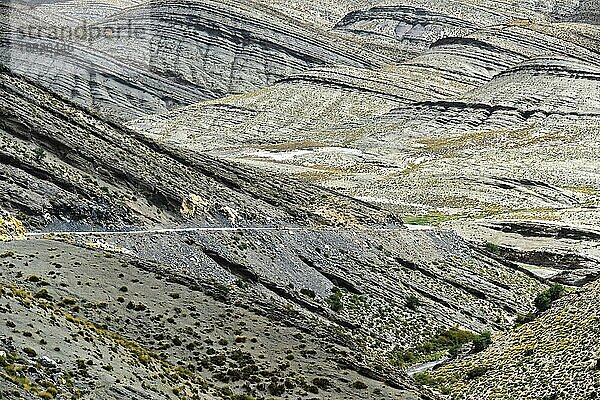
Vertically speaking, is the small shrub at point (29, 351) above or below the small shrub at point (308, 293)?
above

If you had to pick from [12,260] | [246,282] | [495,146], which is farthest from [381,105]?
[12,260]

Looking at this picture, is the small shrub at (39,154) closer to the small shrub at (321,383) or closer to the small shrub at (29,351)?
the small shrub at (321,383)

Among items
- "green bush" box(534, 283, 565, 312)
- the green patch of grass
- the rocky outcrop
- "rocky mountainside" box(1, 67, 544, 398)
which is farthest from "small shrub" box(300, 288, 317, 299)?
the green patch of grass

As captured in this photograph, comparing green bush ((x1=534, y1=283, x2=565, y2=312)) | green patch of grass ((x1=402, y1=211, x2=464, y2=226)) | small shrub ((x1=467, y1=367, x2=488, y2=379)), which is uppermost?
small shrub ((x1=467, y1=367, x2=488, y2=379))

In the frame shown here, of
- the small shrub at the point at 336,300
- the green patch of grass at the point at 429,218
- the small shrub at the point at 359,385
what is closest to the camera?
the small shrub at the point at 359,385

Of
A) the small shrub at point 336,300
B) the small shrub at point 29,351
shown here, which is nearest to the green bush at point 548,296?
the small shrub at point 336,300

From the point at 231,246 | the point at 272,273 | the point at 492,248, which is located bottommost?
the point at 492,248

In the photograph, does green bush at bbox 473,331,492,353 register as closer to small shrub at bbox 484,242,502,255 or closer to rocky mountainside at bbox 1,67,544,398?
rocky mountainside at bbox 1,67,544,398

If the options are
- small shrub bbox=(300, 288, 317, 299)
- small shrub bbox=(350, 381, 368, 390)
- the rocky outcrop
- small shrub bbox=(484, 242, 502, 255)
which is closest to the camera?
small shrub bbox=(350, 381, 368, 390)

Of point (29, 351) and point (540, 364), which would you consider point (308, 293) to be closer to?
point (540, 364)

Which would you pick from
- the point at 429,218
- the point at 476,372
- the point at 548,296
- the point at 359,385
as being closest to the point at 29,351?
the point at 359,385

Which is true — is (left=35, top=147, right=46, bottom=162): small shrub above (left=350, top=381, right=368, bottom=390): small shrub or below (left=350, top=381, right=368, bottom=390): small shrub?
above
